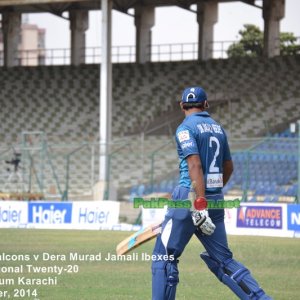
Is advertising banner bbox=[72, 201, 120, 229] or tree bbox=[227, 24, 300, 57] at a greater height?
tree bbox=[227, 24, 300, 57]

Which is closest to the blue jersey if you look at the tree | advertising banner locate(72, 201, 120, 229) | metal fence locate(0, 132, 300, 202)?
advertising banner locate(72, 201, 120, 229)

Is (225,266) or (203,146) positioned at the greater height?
(203,146)

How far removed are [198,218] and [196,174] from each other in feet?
1.35

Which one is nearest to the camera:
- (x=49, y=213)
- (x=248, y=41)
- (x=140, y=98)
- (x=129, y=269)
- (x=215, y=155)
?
(x=215, y=155)

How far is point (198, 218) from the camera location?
924 centimetres

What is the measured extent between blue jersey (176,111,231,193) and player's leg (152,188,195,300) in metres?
0.26

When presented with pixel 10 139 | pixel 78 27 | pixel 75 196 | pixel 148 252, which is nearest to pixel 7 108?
pixel 10 139

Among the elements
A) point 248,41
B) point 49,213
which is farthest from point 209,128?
point 248,41

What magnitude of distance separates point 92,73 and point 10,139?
4.94 meters

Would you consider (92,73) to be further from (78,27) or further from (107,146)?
(107,146)

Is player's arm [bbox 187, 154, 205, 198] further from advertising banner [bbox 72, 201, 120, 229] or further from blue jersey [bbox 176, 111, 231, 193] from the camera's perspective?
advertising banner [bbox 72, 201, 120, 229]

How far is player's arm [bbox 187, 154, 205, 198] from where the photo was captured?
923 cm

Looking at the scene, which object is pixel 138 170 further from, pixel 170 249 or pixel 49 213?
pixel 170 249

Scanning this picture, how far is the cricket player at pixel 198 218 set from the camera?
932cm
